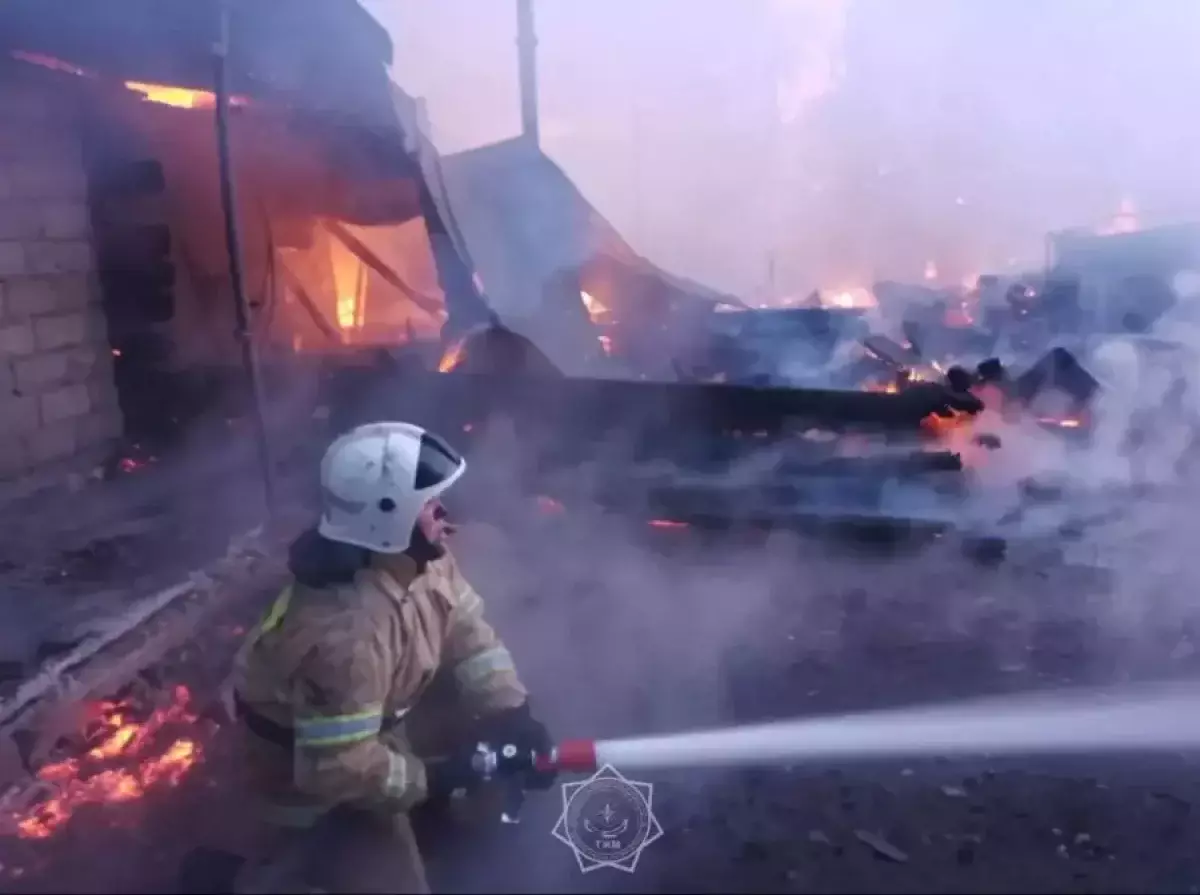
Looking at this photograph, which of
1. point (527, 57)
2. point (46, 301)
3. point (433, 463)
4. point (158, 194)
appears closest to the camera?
point (433, 463)

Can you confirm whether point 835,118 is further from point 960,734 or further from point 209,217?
point 960,734

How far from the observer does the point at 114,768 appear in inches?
148

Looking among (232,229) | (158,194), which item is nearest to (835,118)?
(232,229)

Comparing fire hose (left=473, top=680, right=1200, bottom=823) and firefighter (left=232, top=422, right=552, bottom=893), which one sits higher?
firefighter (left=232, top=422, right=552, bottom=893)

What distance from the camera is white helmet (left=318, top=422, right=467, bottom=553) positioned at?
2498mm

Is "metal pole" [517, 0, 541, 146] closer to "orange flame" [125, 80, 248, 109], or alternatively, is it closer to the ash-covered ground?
"orange flame" [125, 80, 248, 109]

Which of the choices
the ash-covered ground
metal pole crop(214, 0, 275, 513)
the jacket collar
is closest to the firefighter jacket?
the jacket collar

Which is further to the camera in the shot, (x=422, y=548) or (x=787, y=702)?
(x=787, y=702)

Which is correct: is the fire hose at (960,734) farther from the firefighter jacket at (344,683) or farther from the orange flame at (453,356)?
the orange flame at (453,356)

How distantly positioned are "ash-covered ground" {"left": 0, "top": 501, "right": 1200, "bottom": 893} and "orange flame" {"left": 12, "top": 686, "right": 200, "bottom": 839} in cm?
7

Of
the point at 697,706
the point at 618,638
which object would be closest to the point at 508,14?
the point at 618,638

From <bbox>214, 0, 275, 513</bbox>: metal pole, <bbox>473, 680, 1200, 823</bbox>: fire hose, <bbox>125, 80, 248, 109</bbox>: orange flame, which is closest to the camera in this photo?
<bbox>473, 680, 1200, 823</bbox>: fire hose

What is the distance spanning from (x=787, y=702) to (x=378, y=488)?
7.59ft

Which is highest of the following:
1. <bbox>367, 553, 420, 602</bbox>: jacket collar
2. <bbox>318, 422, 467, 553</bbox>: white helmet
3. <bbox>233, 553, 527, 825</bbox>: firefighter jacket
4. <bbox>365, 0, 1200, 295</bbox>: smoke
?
<bbox>365, 0, 1200, 295</bbox>: smoke
